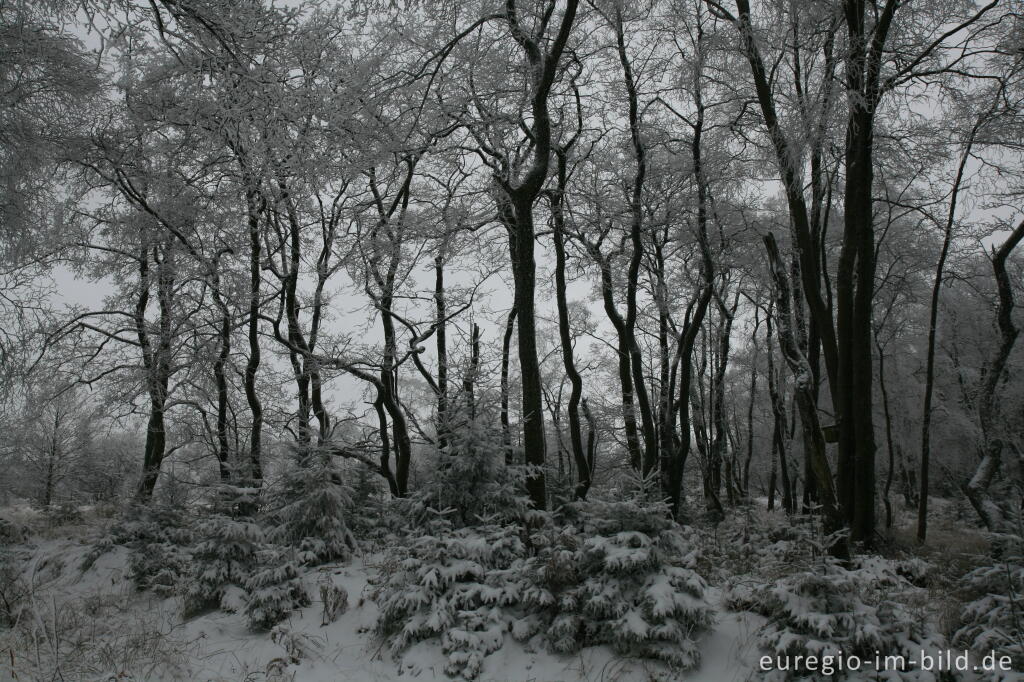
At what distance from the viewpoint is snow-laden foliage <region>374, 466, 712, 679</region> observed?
449cm

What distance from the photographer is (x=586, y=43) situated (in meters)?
11.3

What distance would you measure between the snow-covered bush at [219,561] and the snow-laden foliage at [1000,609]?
703 centimetres

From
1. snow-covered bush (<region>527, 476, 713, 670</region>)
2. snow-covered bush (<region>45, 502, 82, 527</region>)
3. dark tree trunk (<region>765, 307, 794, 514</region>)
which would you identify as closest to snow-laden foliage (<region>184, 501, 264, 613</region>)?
snow-covered bush (<region>527, 476, 713, 670</region>)

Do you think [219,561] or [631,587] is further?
[219,561]

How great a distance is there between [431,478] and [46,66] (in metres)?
7.14

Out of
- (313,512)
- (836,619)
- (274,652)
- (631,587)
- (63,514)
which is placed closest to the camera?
(836,619)

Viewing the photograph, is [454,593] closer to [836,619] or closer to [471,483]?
[471,483]

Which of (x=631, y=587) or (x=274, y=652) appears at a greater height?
(x=631, y=587)

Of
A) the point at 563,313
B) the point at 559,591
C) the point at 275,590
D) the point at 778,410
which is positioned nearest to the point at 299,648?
the point at 275,590

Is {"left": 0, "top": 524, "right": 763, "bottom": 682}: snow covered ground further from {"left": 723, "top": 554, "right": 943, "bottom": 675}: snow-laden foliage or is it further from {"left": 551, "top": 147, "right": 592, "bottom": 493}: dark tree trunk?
{"left": 551, "top": 147, "right": 592, "bottom": 493}: dark tree trunk

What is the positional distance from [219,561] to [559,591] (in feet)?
14.1

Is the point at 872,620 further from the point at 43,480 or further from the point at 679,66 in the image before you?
the point at 43,480

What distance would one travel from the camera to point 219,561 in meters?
6.64

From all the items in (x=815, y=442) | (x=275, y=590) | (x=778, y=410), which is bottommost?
(x=275, y=590)
